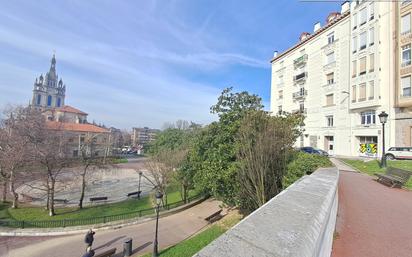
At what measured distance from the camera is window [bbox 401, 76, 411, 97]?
75.4ft

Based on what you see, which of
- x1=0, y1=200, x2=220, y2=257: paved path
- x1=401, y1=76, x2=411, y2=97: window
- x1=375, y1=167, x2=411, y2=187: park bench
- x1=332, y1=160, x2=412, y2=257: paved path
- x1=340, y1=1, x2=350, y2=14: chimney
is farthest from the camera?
x1=340, y1=1, x2=350, y2=14: chimney

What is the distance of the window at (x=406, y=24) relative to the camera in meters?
Result: 23.1

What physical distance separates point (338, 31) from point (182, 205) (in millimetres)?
30446

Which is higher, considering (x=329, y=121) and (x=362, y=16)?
(x=362, y=16)

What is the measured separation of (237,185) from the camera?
11.9 meters

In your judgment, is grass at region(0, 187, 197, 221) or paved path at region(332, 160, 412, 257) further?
grass at region(0, 187, 197, 221)

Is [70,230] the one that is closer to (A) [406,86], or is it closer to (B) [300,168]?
(B) [300,168]

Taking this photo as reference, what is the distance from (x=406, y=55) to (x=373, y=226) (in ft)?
86.4

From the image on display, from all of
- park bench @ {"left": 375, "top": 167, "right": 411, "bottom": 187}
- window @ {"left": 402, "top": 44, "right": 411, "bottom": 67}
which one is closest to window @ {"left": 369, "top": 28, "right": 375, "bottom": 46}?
window @ {"left": 402, "top": 44, "right": 411, "bottom": 67}

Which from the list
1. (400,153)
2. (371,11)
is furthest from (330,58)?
(400,153)

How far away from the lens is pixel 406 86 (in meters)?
23.2

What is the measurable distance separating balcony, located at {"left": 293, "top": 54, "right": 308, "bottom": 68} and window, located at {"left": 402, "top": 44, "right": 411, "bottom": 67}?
1430 cm

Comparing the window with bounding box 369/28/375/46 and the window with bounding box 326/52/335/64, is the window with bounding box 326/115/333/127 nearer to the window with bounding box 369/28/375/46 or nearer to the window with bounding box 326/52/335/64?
the window with bounding box 326/52/335/64

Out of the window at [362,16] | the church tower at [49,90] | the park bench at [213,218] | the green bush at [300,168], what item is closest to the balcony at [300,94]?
the window at [362,16]
